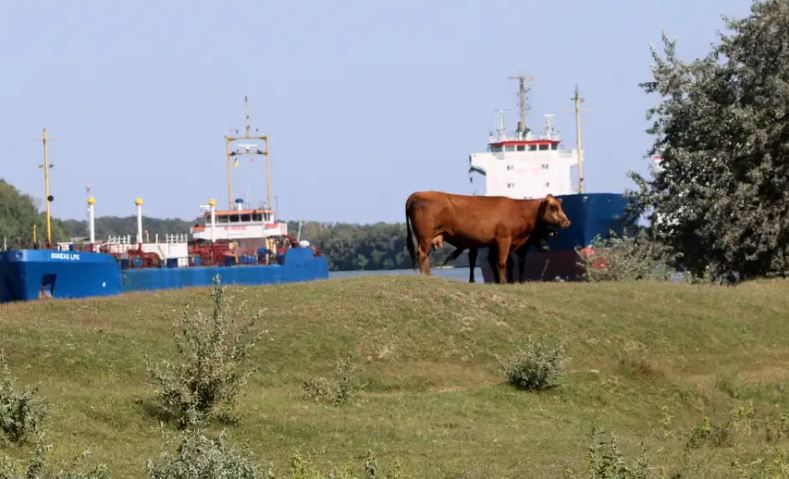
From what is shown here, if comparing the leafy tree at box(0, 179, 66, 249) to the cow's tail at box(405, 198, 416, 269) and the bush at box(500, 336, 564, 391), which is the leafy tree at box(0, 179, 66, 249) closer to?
the cow's tail at box(405, 198, 416, 269)

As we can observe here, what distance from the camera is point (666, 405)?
1752 centimetres

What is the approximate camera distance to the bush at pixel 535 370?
17000mm

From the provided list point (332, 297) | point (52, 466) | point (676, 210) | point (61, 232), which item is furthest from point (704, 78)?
point (61, 232)

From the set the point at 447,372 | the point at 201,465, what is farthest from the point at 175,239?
the point at 201,465

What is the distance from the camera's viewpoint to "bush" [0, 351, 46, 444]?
41.3ft

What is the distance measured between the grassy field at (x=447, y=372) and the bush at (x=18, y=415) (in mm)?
193

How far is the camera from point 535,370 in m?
17.0

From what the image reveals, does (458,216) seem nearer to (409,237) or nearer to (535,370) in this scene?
(409,237)

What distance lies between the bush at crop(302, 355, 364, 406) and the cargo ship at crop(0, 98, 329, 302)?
26351 millimetres

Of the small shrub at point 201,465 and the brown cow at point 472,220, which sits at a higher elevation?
the brown cow at point 472,220

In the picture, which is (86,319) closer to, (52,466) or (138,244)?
(52,466)

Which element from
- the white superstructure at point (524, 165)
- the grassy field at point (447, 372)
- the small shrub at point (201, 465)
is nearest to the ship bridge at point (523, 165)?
the white superstructure at point (524, 165)

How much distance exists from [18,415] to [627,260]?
20.4 metres

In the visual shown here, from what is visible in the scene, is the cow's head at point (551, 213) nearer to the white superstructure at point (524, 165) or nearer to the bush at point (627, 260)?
the bush at point (627, 260)
